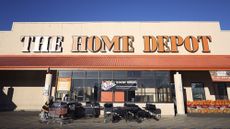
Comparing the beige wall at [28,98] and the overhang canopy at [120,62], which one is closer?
the overhang canopy at [120,62]

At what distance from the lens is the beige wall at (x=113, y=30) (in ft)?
83.2

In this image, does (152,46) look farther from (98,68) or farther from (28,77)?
(28,77)

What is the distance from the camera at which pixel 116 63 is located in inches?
840

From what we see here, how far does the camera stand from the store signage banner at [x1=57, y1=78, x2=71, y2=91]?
2094cm

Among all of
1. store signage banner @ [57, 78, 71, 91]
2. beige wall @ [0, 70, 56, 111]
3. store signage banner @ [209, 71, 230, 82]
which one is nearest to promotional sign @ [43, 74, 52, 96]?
store signage banner @ [57, 78, 71, 91]

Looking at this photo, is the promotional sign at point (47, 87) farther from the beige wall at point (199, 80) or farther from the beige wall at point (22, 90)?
the beige wall at point (199, 80)

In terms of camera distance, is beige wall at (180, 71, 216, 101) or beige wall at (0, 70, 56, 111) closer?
beige wall at (0, 70, 56, 111)

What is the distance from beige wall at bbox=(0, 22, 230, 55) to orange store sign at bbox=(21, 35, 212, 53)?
20.6 inches

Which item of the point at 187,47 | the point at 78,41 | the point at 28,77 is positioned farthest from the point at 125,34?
the point at 28,77

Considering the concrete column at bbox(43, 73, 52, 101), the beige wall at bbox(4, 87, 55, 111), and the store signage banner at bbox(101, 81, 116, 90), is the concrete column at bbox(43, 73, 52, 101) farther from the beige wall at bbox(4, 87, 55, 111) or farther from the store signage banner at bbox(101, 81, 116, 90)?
the store signage banner at bbox(101, 81, 116, 90)

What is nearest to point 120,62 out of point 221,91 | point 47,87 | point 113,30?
point 113,30

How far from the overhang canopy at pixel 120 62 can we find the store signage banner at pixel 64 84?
1492 mm

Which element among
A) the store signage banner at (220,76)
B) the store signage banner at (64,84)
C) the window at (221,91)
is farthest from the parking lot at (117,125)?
the window at (221,91)

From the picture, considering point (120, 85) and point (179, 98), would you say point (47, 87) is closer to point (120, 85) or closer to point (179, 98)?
point (120, 85)
